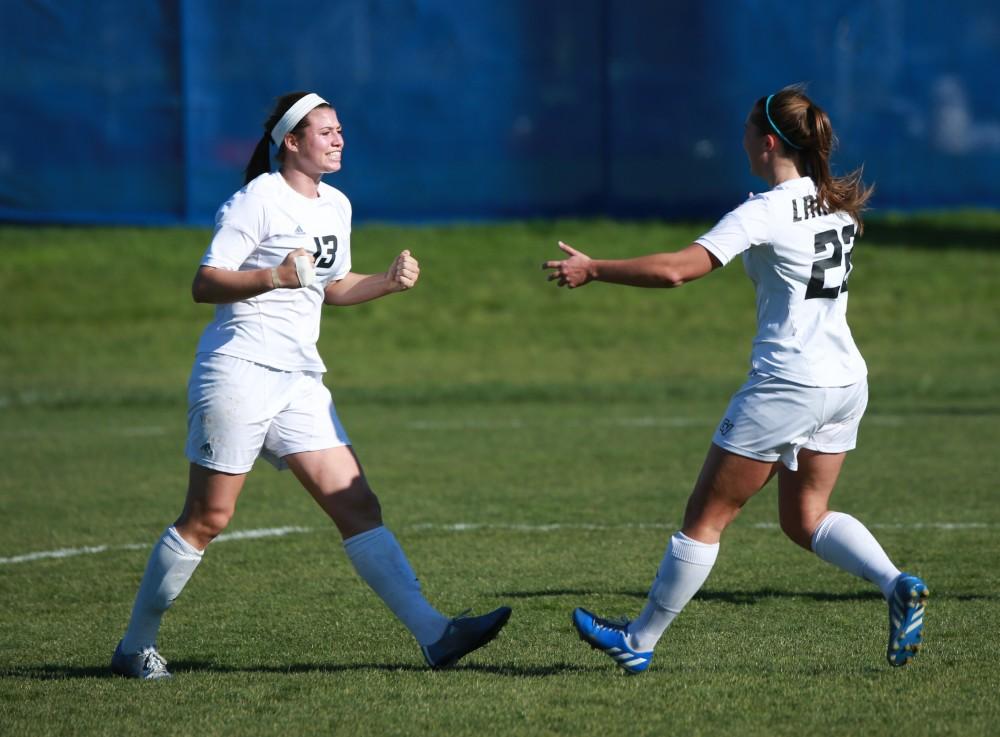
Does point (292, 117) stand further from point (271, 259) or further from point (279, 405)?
point (279, 405)

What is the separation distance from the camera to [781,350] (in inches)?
196

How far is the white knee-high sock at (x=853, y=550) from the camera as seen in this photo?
5133mm

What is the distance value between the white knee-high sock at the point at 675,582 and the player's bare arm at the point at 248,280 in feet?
5.16

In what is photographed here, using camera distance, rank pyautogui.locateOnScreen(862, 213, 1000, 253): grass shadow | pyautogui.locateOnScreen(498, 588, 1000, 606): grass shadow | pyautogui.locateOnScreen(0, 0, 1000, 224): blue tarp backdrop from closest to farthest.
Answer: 1. pyautogui.locateOnScreen(498, 588, 1000, 606): grass shadow
2. pyautogui.locateOnScreen(0, 0, 1000, 224): blue tarp backdrop
3. pyautogui.locateOnScreen(862, 213, 1000, 253): grass shadow

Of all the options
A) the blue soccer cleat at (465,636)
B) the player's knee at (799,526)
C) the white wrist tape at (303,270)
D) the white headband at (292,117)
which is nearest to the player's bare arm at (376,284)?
the white wrist tape at (303,270)

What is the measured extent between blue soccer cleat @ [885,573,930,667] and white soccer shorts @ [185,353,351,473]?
6.71ft

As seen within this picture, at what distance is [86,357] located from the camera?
1628 centimetres

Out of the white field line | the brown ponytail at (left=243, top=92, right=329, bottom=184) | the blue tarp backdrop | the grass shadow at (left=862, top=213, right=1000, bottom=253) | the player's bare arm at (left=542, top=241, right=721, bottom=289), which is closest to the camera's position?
the player's bare arm at (left=542, top=241, right=721, bottom=289)

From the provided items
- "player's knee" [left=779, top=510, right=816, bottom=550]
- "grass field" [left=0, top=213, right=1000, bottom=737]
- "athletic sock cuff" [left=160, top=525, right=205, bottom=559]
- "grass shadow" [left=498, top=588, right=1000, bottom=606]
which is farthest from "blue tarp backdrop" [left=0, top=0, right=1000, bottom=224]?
"athletic sock cuff" [left=160, top=525, right=205, bottom=559]

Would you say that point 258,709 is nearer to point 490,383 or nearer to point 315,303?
point 315,303

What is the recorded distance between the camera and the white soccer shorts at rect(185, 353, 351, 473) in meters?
5.22

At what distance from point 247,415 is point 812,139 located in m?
2.18

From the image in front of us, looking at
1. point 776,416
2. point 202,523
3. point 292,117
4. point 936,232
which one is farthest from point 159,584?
point 936,232

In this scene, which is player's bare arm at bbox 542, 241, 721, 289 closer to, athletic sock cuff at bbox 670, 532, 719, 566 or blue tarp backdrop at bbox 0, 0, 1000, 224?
athletic sock cuff at bbox 670, 532, 719, 566
